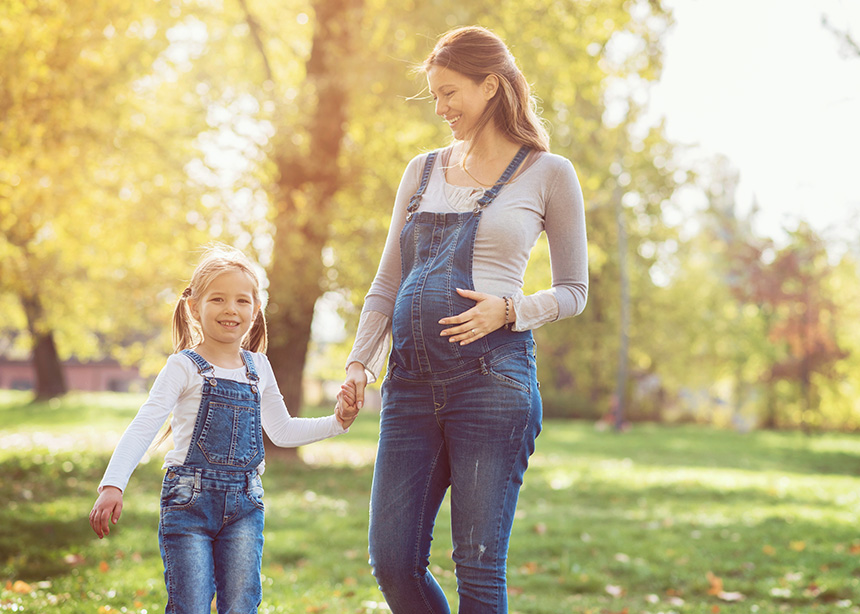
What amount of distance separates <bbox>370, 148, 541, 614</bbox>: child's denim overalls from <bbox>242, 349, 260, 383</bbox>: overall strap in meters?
0.50

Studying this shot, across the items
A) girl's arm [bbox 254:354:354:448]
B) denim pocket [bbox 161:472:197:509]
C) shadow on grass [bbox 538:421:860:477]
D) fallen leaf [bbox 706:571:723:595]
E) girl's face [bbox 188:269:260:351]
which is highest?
girl's face [bbox 188:269:260:351]

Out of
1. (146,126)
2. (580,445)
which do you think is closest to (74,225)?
(146,126)

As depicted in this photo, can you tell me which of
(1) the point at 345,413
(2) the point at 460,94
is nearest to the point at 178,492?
(1) the point at 345,413

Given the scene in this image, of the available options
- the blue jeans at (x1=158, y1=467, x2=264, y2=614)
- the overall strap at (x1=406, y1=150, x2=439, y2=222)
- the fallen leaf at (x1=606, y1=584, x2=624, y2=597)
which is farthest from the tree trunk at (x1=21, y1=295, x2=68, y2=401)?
the overall strap at (x1=406, y1=150, x2=439, y2=222)

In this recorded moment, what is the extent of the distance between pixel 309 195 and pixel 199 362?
8738 millimetres

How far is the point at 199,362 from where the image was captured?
300cm

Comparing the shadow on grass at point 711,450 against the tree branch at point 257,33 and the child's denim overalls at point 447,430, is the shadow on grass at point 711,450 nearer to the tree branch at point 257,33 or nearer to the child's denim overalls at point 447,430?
the tree branch at point 257,33

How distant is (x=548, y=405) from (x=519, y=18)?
83.2ft

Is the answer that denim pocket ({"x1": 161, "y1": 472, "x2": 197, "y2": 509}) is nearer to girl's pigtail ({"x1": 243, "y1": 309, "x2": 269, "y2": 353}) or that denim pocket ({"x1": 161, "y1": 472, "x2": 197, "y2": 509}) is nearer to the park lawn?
girl's pigtail ({"x1": 243, "y1": 309, "x2": 269, "y2": 353})

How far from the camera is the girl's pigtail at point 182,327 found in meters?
3.27

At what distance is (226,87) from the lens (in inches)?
504

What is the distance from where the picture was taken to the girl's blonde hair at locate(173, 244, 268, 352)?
313 cm

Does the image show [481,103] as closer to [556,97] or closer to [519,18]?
[519,18]

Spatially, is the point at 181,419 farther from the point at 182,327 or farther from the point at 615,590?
the point at 615,590
